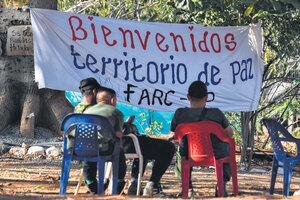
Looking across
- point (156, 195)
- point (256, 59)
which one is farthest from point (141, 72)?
point (156, 195)

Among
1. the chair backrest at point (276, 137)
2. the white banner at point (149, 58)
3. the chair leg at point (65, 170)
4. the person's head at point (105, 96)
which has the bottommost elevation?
the chair leg at point (65, 170)

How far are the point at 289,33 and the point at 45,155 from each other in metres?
4.13

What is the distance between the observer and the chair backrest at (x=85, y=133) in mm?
4379

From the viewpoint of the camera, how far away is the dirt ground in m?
4.96

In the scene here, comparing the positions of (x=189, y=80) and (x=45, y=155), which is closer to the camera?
(x=189, y=80)

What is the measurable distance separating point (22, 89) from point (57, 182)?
269 cm

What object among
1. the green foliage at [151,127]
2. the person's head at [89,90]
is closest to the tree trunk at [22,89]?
the green foliage at [151,127]

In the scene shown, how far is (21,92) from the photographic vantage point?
812 cm

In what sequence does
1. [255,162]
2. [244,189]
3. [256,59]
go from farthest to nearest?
[255,162], [256,59], [244,189]

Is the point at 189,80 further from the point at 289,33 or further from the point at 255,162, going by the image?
the point at 255,162

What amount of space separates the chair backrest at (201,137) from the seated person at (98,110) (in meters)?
0.60

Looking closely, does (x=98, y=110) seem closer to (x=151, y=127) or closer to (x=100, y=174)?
(x=100, y=174)

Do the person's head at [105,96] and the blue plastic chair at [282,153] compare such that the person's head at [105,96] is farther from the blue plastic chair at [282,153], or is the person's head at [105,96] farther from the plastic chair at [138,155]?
the blue plastic chair at [282,153]

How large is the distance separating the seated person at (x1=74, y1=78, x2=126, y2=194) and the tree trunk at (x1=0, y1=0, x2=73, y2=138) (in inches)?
120
